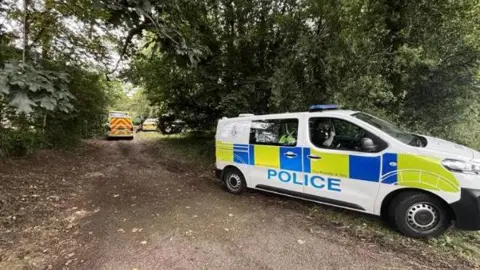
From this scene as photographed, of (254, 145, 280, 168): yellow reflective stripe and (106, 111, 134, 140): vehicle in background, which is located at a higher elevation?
(106, 111, 134, 140): vehicle in background

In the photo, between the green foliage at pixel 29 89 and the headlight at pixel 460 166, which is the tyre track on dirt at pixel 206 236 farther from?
the green foliage at pixel 29 89

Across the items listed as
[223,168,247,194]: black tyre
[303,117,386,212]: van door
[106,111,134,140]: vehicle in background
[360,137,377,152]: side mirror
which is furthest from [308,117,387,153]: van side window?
[106,111,134,140]: vehicle in background

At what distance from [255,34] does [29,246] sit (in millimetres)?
7270

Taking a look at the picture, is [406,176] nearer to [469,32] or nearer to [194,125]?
[469,32]

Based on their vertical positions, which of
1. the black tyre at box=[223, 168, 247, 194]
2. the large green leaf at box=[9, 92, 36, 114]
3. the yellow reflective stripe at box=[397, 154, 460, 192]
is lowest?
the black tyre at box=[223, 168, 247, 194]

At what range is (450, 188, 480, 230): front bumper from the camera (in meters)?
3.09

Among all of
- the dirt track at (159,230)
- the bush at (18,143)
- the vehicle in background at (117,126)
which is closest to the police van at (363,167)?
the dirt track at (159,230)

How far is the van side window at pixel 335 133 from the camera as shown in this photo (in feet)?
13.6

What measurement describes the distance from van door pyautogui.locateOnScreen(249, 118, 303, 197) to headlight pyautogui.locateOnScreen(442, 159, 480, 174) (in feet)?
6.61

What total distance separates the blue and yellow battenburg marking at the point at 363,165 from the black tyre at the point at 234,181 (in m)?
0.43

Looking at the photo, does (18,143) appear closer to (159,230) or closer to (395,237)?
(159,230)

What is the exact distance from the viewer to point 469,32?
6.99 m

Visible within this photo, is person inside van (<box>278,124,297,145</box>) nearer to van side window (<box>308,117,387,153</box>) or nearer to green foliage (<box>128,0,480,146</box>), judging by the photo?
van side window (<box>308,117,387,153</box>)

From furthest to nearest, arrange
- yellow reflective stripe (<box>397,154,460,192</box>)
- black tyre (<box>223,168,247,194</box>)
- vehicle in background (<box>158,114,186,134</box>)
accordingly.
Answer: vehicle in background (<box>158,114,186,134</box>) < black tyre (<box>223,168,247,194</box>) < yellow reflective stripe (<box>397,154,460,192</box>)
